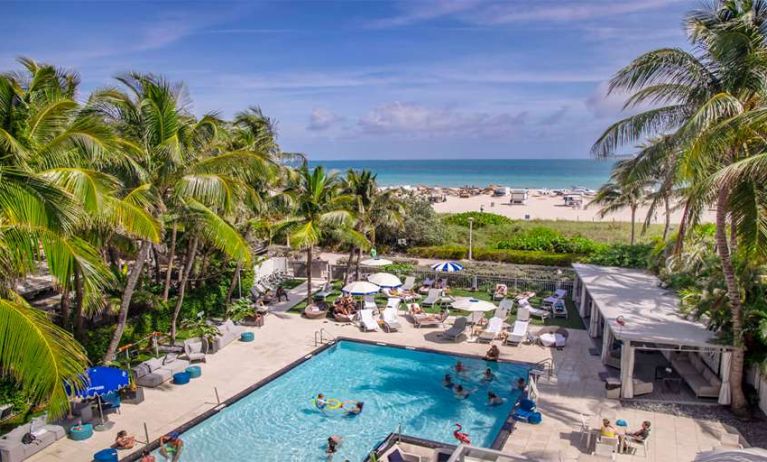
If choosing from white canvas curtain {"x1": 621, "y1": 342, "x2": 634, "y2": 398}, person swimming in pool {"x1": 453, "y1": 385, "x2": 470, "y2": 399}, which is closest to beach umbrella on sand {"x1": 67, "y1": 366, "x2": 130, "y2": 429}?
person swimming in pool {"x1": 453, "y1": 385, "x2": 470, "y2": 399}

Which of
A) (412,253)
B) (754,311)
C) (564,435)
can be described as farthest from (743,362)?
(412,253)

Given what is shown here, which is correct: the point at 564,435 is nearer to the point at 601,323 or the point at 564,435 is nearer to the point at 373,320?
the point at 601,323

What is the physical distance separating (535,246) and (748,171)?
19.9 m

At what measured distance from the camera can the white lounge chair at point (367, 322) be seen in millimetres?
19141

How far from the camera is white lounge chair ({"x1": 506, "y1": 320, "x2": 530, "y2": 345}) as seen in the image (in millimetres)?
17469

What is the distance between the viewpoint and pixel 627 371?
13.2 meters

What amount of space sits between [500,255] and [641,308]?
12.9 m

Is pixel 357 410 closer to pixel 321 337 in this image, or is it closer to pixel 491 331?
pixel 321 337

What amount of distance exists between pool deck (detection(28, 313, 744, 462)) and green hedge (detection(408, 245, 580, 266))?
850 cm

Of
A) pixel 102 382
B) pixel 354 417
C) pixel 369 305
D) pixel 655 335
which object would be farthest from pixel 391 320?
pixel 102 382

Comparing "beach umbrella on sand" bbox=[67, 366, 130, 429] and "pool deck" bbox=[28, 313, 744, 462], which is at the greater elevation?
"beach umbrella on sand" bbox=[67, 366, 130, 429]

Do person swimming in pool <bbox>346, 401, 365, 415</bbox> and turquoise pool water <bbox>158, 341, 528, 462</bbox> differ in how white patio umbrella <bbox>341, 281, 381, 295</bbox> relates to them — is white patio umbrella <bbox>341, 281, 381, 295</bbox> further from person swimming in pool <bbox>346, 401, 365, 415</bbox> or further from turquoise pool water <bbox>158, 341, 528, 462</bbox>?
person swimming in pool <bbox>346, 401, 365, 415</bbox>

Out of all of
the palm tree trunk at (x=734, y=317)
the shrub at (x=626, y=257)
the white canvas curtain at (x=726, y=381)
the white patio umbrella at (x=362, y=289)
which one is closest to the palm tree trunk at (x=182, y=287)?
the white patio umbrella at (x=362, y=289)

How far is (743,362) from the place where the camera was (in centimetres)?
Answer: 1288
